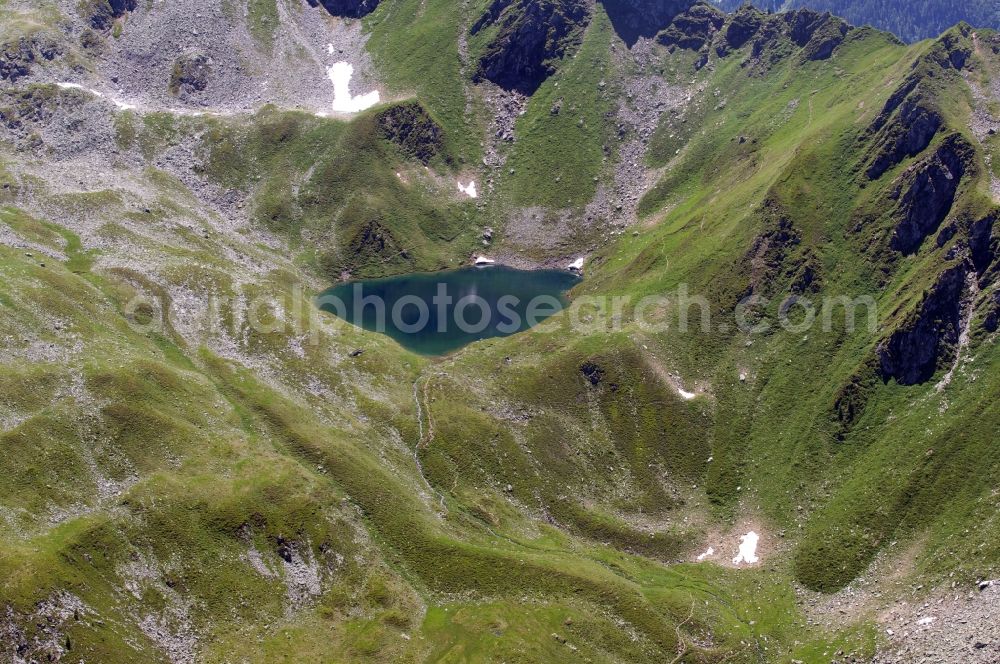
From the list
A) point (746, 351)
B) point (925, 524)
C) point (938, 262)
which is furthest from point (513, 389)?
point (938, 262)

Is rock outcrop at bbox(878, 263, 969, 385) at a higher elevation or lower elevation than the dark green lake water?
higher

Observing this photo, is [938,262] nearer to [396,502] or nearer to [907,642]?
[907,642]

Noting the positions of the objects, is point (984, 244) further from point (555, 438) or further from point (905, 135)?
point (555, 438)

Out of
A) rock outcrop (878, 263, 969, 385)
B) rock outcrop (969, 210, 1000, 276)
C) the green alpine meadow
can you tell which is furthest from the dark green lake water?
rock outcrop (969, 210, 1000, 276)

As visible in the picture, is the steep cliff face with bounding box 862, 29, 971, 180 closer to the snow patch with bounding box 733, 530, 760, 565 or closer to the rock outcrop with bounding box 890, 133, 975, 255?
the rock outcrop with bounding box 890, 133, 975, 255

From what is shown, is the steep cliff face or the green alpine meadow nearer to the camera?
the green alpine meadow

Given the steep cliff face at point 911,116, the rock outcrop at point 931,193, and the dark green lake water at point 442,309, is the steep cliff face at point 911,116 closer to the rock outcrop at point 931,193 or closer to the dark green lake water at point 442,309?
the rock outcrop at point 931,193
